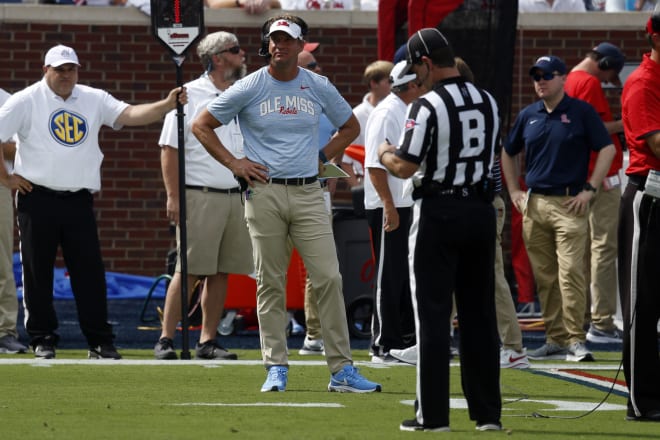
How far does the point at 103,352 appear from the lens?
408 inches

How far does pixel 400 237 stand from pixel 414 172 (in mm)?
3777

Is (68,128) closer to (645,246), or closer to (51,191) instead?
(51,191)

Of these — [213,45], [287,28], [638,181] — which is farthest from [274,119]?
[213,45]

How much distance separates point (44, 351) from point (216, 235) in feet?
4.67

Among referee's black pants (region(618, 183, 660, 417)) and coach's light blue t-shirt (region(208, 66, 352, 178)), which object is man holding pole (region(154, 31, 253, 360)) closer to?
coach's light blue t-shirt (region(208, 66, 352, 178))

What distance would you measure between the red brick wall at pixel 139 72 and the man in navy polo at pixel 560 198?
650 centimetres

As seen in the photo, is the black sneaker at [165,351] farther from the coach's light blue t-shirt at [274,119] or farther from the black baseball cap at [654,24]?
the black baseball cap at [654,24]

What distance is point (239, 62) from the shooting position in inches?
413

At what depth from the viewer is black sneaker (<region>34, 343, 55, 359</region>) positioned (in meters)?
10.3

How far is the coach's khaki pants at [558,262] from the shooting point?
418 inches

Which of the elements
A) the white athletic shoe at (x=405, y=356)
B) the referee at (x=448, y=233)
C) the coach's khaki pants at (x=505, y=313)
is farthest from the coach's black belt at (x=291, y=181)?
the white athletic shoe at (x=405, y=356)

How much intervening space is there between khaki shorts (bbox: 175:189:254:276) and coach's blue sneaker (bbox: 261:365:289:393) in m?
2.26

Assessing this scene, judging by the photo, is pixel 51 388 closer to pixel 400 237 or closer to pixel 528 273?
pixel 400 237

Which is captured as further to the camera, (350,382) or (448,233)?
(350,382)
